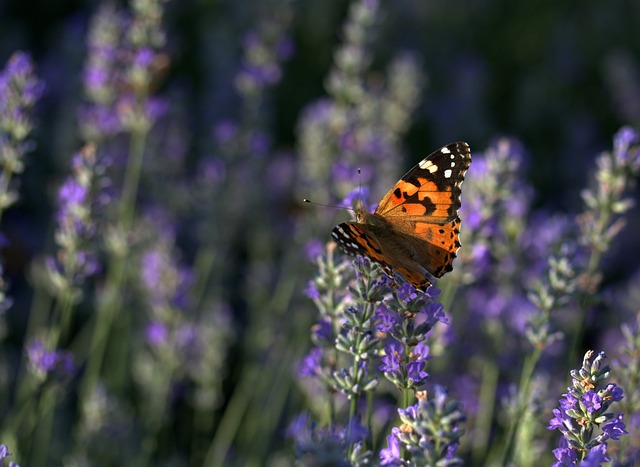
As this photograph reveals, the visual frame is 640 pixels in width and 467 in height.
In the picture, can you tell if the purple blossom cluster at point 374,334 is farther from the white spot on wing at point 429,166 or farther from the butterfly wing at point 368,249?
the white spot on wing at point 429,166

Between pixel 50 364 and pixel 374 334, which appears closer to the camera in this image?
pixel 374 334

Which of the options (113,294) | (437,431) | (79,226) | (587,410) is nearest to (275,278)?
(113,294)

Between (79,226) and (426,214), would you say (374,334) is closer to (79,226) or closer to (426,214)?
(426,214)

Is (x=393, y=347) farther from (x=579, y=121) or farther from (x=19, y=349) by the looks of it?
(x=579, y=121)

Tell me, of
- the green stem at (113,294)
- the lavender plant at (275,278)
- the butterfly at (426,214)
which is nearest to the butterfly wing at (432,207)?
the butterfly at (426,214)

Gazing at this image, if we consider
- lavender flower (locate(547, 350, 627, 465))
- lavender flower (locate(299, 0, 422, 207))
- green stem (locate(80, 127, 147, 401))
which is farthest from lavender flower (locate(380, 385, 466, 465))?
lavender flower (locate(299, 0, 422, 207))

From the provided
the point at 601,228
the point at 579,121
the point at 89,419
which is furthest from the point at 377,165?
the point at 579,121

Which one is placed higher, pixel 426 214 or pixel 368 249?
pixel 426 214
